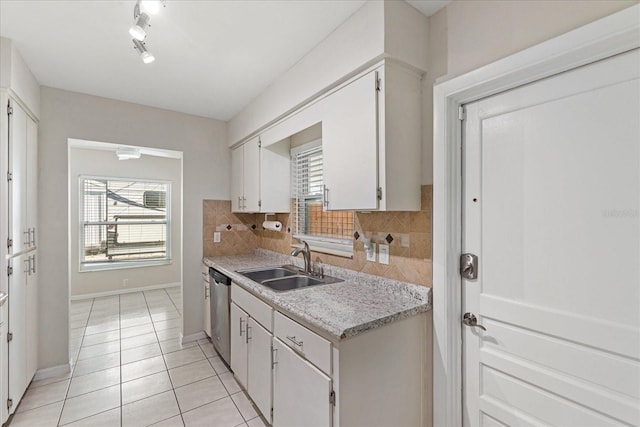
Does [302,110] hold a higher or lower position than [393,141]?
higher

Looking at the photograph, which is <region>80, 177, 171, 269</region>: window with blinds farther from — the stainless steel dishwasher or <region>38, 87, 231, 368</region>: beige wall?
the stainless steel dishwasher

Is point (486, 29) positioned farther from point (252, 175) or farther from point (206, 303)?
point (206, 303)

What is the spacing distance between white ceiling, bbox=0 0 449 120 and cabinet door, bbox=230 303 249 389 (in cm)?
188

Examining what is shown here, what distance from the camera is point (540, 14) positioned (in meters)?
1.23

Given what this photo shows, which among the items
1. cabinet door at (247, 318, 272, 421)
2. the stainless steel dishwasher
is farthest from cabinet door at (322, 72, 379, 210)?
the stainless steel dishwasher

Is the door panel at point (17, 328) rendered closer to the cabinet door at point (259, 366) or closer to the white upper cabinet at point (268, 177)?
the cabinet door at point (259, 366)

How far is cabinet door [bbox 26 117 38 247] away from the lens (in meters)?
2.25

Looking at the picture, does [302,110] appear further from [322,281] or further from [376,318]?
[376,318]

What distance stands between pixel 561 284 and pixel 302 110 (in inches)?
72.3

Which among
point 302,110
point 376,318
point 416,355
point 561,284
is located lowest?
point 416,355

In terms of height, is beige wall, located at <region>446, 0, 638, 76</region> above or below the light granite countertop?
above

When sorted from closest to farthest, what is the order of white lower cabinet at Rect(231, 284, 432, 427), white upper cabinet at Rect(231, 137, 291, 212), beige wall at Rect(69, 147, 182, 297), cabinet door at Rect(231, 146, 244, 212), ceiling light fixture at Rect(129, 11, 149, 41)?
1. white lower cabinet at Rect(231, 284, 432, 427)
2. ceiling light fixture at Rect(129, 11, 149, 41)
3. white upper cabinet at Rect(231, 137, 291, 212)
4. cabinet door at Rect(231, 146, 244, 212)
5. beige wall at Rect(69, 147, 182, 297)

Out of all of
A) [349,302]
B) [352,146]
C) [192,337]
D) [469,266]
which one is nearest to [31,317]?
[192,337]

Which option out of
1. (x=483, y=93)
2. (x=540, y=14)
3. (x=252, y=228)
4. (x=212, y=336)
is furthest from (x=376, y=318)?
(x=252, y=228)
